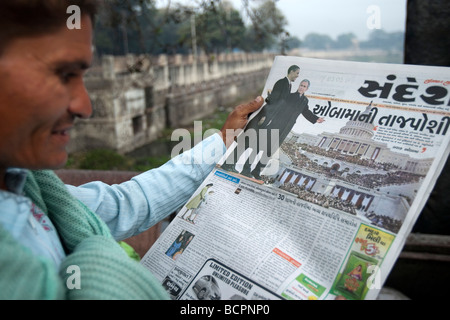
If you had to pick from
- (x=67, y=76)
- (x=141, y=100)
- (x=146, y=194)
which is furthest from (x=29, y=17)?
(x=141, y=100)

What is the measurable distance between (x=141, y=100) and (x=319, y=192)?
6.97 metres

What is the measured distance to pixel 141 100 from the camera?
24.8ft

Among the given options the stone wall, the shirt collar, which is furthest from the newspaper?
the stone wall

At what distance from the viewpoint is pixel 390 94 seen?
0.95 metres

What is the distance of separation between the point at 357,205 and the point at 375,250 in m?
0.11

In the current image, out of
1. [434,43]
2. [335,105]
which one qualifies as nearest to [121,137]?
[434,43]

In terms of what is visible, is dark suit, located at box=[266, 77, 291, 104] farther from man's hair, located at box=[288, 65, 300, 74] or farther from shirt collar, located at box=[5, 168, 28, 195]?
shirt collar, located at box=[5, 168, 28, 195]

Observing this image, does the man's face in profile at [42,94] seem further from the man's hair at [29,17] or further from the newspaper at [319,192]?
the newspaper at [319,192]

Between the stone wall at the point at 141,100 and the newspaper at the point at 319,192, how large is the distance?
72.0 inches

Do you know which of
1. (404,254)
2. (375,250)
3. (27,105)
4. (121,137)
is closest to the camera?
(27,105)

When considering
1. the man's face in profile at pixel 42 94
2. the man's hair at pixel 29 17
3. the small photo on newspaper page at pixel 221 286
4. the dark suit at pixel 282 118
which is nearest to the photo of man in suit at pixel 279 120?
the dark suit at pixel 282 118

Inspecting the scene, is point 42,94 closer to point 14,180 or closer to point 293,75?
point 14,180

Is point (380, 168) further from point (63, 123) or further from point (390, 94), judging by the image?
point (63, 123)

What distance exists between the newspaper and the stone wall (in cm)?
183
